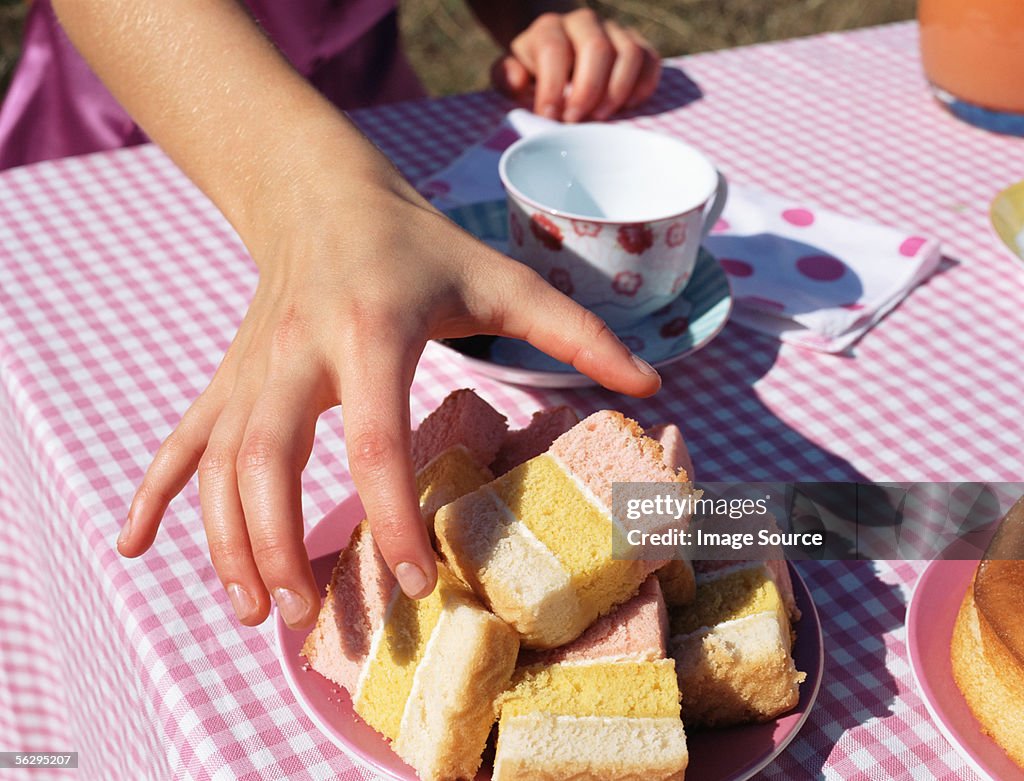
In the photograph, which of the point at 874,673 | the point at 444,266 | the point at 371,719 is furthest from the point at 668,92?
the point at 371,719

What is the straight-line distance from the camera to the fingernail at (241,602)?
610mm

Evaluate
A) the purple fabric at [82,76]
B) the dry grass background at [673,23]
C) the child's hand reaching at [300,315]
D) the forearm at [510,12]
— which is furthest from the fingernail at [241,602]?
the dry grass background at [673,23]

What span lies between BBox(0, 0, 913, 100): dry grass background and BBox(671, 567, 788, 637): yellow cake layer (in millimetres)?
2653

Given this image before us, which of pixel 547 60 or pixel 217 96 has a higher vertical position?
pixel 217 96

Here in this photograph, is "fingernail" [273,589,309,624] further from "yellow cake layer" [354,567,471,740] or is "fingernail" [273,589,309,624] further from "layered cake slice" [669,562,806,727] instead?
"layered cake slice" [669,562,806,727]

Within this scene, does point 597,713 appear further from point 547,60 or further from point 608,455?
point 547,60

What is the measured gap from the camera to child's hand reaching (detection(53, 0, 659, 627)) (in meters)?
0.61

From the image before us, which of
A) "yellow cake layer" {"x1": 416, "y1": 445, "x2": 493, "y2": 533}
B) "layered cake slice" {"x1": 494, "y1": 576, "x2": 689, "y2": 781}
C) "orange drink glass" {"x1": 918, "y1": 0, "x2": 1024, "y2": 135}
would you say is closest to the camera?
"layered cake slice" {"x1": 494, "y1": 576, "x2": 689, "y2": 781}

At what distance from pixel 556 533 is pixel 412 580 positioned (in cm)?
9

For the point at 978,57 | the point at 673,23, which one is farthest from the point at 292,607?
the point at 673,23

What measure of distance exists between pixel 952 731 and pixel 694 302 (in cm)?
48

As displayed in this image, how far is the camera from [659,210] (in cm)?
103

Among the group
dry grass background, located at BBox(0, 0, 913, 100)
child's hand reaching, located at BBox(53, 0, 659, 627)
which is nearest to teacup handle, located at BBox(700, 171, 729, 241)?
child's hand reaching, located at BBox(53, 0, 659, 627)

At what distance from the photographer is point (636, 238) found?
2.98 ft
